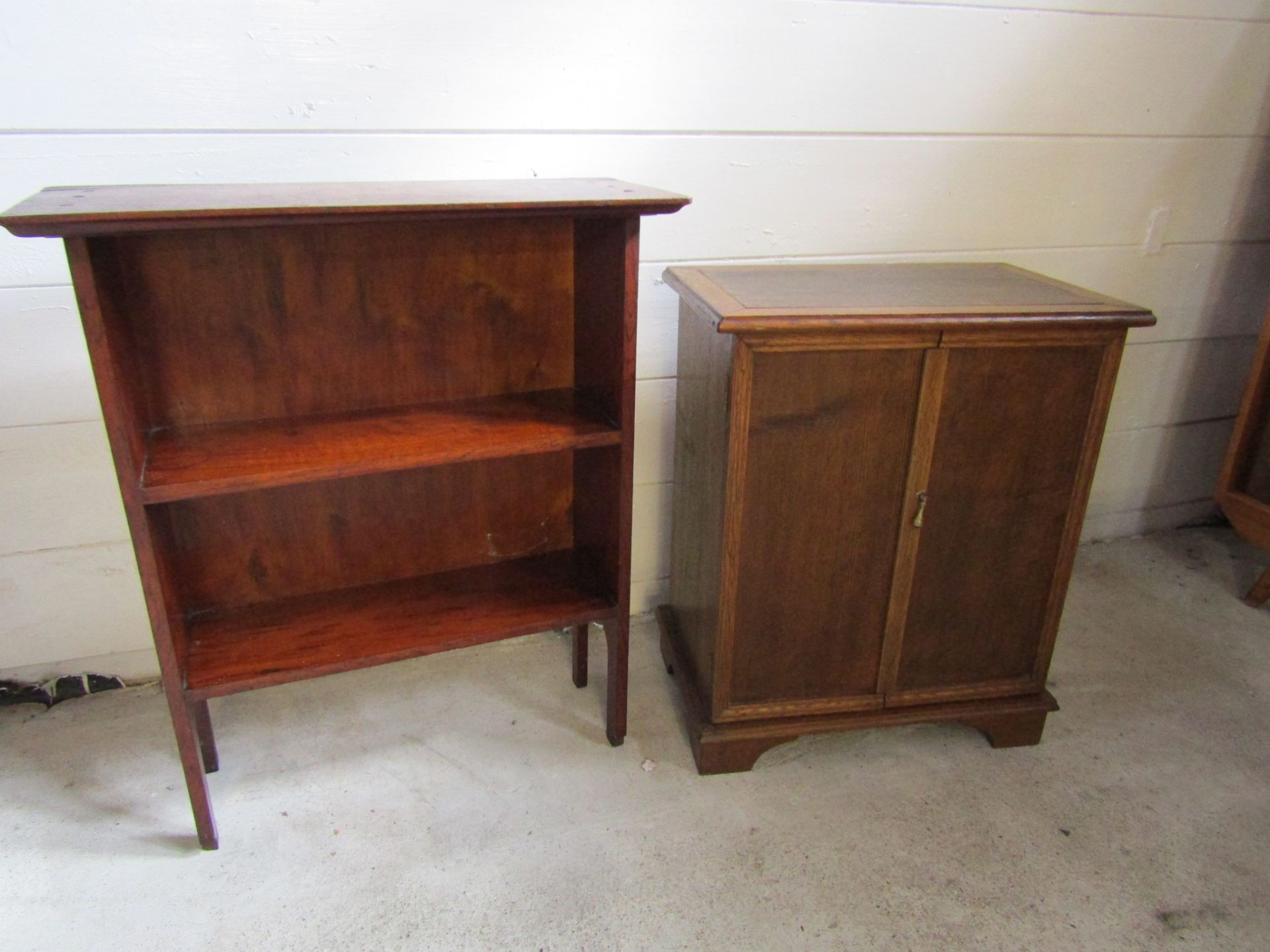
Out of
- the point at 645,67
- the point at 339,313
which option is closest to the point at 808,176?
the point at 645,67

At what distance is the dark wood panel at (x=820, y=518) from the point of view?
1400 millimetres

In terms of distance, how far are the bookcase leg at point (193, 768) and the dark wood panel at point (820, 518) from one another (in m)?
0.90

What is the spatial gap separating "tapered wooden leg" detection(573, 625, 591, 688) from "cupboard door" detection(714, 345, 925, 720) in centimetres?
35

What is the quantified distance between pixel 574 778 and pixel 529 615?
0.33 m

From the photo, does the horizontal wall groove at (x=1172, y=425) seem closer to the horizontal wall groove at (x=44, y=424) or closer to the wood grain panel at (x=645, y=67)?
the wood grain panel at (x=645, y=67)

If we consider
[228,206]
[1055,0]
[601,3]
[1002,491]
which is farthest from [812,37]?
[228,206]

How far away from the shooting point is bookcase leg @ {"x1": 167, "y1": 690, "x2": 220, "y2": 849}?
53.9 inches

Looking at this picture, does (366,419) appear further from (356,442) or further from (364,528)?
(364,528)

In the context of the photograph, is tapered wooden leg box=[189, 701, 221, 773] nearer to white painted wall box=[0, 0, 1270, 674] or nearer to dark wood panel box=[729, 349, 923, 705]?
white painted wall box=[0, 0, 1270, 674]

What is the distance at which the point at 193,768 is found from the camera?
1.41 meters

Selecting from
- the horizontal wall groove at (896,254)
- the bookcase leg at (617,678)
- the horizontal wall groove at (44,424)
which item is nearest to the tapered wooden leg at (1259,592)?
the horizontal wall groove at (896,254)

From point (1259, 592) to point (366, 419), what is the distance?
7.26ft

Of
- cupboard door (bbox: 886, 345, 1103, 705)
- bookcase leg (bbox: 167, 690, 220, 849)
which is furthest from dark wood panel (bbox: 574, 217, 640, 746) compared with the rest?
bookcase leg (bbox: 167, 690, 220, 849)

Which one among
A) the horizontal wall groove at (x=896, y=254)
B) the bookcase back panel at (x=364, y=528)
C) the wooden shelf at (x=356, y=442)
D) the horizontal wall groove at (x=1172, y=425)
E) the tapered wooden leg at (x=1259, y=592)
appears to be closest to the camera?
the wooden shelf at (x=356, y=442)
